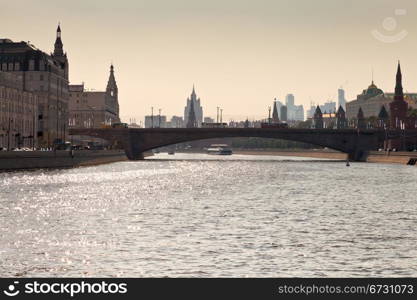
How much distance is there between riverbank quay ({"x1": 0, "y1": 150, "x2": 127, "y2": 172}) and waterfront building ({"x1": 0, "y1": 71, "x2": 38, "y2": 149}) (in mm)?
9195

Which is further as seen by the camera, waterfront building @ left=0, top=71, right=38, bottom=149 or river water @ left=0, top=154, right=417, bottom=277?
waterfront building @ left=0, top=71, right=38, bottom=149

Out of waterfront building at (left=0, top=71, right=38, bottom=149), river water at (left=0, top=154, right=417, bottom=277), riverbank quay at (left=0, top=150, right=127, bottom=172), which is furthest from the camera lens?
waterfront building at (left=0, top=71, right=38, bottom=149)

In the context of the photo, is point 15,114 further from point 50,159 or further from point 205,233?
point 205,233

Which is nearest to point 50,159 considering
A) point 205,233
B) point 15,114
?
point 15,114

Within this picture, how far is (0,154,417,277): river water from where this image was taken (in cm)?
3469

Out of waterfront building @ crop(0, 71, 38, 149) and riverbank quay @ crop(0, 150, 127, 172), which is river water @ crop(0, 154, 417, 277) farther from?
waterfront building @ crop(0, 71, 38, 149)

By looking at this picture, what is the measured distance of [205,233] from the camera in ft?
151

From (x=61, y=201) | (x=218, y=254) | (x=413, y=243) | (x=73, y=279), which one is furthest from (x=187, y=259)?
(x=61, y=201)

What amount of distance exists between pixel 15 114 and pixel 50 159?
91.6 feet

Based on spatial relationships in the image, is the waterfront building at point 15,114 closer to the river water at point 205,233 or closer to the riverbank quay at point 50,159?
the riverbank quay at point 50,159

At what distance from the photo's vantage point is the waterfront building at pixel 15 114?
15075cm

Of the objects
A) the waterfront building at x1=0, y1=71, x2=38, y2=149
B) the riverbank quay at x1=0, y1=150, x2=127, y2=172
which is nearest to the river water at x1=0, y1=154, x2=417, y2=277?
the riverbank quay at x1=0, y1=150, x2=127, y2=172

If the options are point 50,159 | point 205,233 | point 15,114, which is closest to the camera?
point 205,233

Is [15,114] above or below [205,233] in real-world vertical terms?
above
